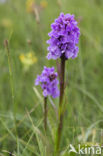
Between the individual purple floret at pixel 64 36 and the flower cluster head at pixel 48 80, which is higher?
the individual purple floret at pixel 64 36

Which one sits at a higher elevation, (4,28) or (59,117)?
(4,28)

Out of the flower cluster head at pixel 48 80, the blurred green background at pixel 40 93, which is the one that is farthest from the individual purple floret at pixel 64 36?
the blurred green background at pixel 40 93

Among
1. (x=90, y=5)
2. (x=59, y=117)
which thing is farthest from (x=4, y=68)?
(x=90, y=5)

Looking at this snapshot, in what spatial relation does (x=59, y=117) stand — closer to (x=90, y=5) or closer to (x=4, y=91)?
(x=4, y=91)

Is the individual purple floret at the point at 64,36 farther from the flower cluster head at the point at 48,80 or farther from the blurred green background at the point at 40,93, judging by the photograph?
the blurred green background at the point at 40,93

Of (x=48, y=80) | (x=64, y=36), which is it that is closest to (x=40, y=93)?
(x=48, y=80)

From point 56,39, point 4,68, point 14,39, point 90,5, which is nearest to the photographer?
point 56,39
